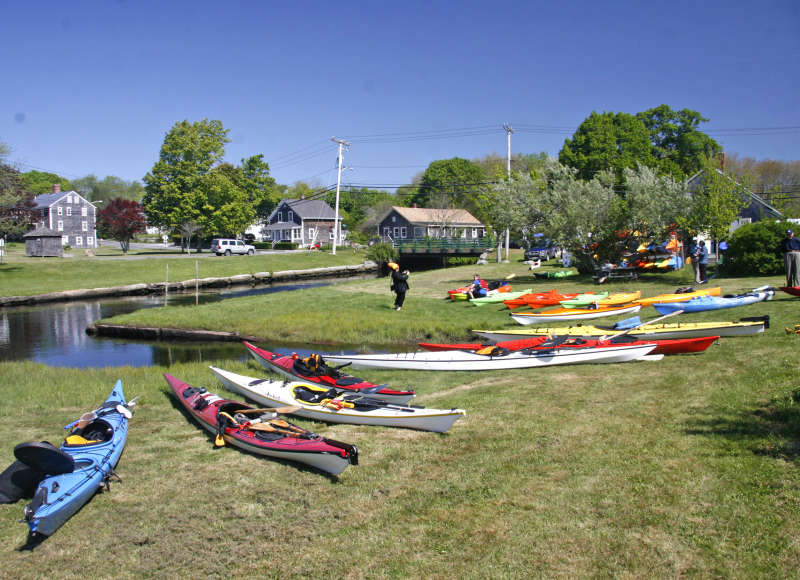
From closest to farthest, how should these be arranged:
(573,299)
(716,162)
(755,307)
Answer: (755,307)
(573,299)
(716,162)

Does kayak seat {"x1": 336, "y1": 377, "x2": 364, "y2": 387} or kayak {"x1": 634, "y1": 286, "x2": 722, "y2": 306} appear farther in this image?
kayak {"x1": 634, "y1": 286, "x2": 722, "y2": 306}

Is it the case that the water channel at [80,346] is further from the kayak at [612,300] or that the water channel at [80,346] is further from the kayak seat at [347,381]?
the kayak at [612,300]

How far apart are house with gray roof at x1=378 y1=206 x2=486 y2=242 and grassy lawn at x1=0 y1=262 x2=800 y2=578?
6312cm

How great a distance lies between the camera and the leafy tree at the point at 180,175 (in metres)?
59.2

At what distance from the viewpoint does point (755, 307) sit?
16469 mm

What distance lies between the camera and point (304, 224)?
78375mm

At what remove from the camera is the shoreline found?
1268 inches

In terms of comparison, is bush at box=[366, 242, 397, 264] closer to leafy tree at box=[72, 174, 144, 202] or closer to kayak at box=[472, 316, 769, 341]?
kayak at box=[472, 316, 769, 341]

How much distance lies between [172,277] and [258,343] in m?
25.5

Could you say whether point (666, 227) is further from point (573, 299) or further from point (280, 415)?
point (280, 415)

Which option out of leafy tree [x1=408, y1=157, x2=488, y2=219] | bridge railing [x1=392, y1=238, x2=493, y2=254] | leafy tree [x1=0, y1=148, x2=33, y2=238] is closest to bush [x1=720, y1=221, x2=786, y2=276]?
bridge railing [x1=392, y1=238, x2=493, y2=254]

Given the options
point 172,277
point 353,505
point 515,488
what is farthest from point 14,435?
point 172,277

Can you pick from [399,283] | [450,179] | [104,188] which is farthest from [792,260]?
[104,188]

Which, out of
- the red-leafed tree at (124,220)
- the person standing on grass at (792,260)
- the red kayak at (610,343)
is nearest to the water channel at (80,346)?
the red kayak at (610,343)
